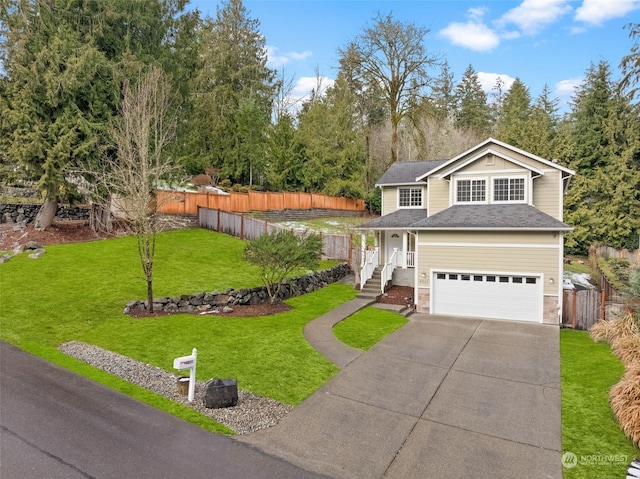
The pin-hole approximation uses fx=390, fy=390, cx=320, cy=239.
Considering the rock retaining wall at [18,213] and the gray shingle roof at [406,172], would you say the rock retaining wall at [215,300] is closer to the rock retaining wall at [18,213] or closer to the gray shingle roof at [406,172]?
the gray shingle roof at [406,172]

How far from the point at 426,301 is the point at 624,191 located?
25.7 metres

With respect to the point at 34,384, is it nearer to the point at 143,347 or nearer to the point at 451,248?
the point at 143,347

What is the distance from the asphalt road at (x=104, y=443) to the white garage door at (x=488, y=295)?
1099 cm

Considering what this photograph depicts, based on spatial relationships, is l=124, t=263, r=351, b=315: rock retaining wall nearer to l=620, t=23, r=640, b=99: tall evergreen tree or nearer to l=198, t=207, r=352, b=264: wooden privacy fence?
l=198, t=207, r=352, b=264: wooden privacy fence

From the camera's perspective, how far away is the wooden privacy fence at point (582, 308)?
1324 cm

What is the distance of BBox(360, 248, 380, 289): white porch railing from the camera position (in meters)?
18.1

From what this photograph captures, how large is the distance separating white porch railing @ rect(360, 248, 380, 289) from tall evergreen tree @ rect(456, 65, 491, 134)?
39.0 m

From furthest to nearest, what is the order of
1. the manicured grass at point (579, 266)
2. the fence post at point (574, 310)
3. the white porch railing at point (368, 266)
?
the manicured grass at point (579, 266) < the white porch railing at point (368, 266) < the fence post at point (574, 310)

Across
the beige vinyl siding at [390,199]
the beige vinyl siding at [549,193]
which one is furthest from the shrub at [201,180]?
the beige vinyl siding at [549,193]

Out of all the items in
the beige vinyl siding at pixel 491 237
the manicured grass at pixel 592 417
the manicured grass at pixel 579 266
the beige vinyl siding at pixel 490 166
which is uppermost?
the beige vinyl siding at pixel 490 166

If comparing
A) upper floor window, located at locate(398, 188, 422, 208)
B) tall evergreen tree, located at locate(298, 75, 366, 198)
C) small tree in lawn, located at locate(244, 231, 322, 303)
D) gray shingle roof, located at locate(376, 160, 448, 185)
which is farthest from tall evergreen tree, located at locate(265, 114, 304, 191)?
small tree in lawn, located at locate(244, 231, 322, 303)

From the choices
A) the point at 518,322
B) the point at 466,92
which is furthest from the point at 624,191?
the point at 466,92

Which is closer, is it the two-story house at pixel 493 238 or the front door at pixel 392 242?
the two-story house at pixel 493 238

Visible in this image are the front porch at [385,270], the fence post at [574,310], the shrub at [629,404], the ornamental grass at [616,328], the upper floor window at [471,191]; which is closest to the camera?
the shrub at [629,404]
